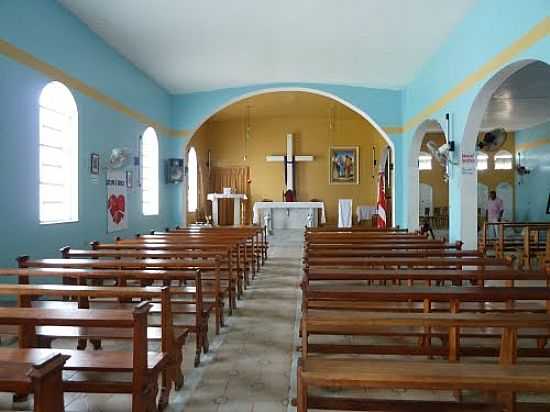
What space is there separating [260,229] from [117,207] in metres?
2.59

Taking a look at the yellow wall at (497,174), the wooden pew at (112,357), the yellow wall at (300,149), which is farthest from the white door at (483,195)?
the wooden pew at (112,357)

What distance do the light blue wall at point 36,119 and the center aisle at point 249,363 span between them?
2.76 metres

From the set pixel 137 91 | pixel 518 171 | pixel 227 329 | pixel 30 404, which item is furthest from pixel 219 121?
pixel 30 404

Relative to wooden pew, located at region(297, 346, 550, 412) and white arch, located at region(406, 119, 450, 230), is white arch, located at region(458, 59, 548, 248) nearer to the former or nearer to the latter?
white arch, located at region(406, 119, 450, 230)

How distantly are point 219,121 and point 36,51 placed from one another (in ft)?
36.5

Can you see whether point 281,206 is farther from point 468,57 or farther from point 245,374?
point 245,374

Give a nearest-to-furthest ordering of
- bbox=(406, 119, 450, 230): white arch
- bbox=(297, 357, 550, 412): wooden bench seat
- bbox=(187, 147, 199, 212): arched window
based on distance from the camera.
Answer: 1. bbox=(297, 357, 550, 412): wooden bench seat
2. bbox=(406, 119, 450, 230): white arch
3. bbox=(187, 147, 199, 212): arched window

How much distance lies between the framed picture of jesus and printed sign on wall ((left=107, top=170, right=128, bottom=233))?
30.2 ft

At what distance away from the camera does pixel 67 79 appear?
6.94 metres

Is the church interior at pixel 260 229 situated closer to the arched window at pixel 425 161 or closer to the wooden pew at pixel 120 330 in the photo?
the wooden pew at pixel 120 330

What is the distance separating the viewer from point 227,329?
4656mm

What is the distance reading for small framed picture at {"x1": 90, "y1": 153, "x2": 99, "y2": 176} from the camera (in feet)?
25.3

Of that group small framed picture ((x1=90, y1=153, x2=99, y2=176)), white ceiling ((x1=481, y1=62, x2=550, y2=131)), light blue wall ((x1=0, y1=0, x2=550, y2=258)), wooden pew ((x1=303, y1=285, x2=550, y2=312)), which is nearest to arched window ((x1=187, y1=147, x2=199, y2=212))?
light blue wall ((x1=0, y1=0, x2=550, y2=258))

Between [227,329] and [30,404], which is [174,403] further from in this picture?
[227,329]
